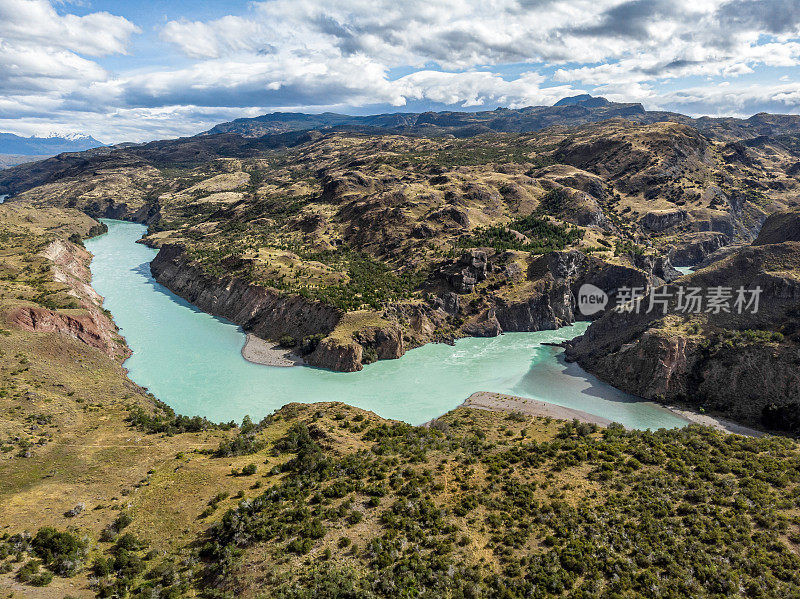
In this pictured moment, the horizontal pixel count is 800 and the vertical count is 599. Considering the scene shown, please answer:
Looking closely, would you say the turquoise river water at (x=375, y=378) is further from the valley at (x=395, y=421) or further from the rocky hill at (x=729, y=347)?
the rocky hill at (x=729, y=347)

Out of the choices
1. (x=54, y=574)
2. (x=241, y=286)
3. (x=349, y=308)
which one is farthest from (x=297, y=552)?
(x=241, y=286)

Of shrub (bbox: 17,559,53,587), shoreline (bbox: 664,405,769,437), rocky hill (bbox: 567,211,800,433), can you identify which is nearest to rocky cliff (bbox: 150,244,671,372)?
rocky hill (bbox: 567,211,800,433)

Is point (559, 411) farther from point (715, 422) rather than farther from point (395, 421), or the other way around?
point (395, 421)

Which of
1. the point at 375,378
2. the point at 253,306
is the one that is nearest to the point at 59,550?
the point at 375,378

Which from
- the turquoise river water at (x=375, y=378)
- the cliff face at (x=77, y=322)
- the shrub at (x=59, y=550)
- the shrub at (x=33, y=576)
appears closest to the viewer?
the shrub at (x=33, y=576)

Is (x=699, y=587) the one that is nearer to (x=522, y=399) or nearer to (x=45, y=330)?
(x=522, y=399)

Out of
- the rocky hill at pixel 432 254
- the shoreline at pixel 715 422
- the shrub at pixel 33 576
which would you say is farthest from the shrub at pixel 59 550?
the shoreline at pixel 715 422
